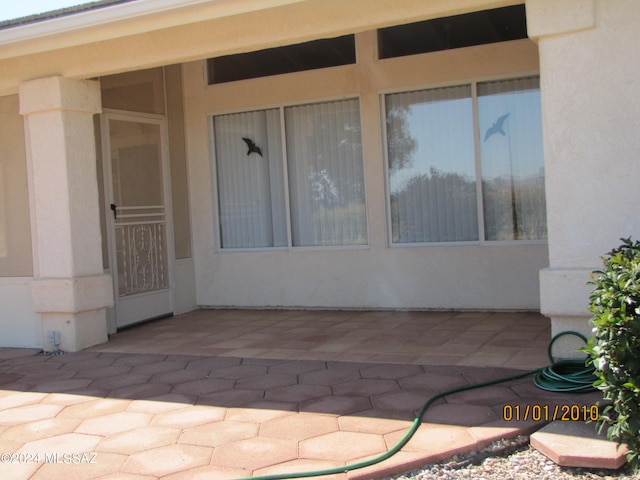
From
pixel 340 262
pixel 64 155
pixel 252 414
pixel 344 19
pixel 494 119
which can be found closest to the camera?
pixel 252 414

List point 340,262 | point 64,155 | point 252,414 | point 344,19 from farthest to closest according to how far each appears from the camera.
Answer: point 340,262 < point 64,155 < point 344,19 < point 252,414

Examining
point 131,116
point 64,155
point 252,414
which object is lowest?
point 252,414

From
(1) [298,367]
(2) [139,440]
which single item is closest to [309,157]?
(1) [298,367]

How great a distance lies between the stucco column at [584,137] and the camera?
14.5ft

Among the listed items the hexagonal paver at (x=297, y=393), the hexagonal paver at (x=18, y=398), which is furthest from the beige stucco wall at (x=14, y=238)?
the hexagonal paver at (x=297, y=393)

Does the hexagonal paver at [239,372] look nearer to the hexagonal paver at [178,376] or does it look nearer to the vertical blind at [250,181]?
the hexagonal paver at [178,376]

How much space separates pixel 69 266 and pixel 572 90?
4748 millimetres

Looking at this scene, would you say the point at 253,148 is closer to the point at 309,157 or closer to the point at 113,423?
the point at 309,157

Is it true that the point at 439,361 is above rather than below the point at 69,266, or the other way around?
below

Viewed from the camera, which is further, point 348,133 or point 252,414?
point 348,133

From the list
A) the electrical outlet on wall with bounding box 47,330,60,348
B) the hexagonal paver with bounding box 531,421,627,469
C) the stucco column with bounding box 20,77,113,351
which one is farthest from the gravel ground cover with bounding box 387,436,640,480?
the electrical outlet on wall with bounding box 47,330,60,348

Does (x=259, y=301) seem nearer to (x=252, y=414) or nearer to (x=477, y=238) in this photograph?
(x=477, y=238)

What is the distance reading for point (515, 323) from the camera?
22.2 ft

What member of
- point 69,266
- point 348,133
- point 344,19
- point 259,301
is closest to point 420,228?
point 348,133
